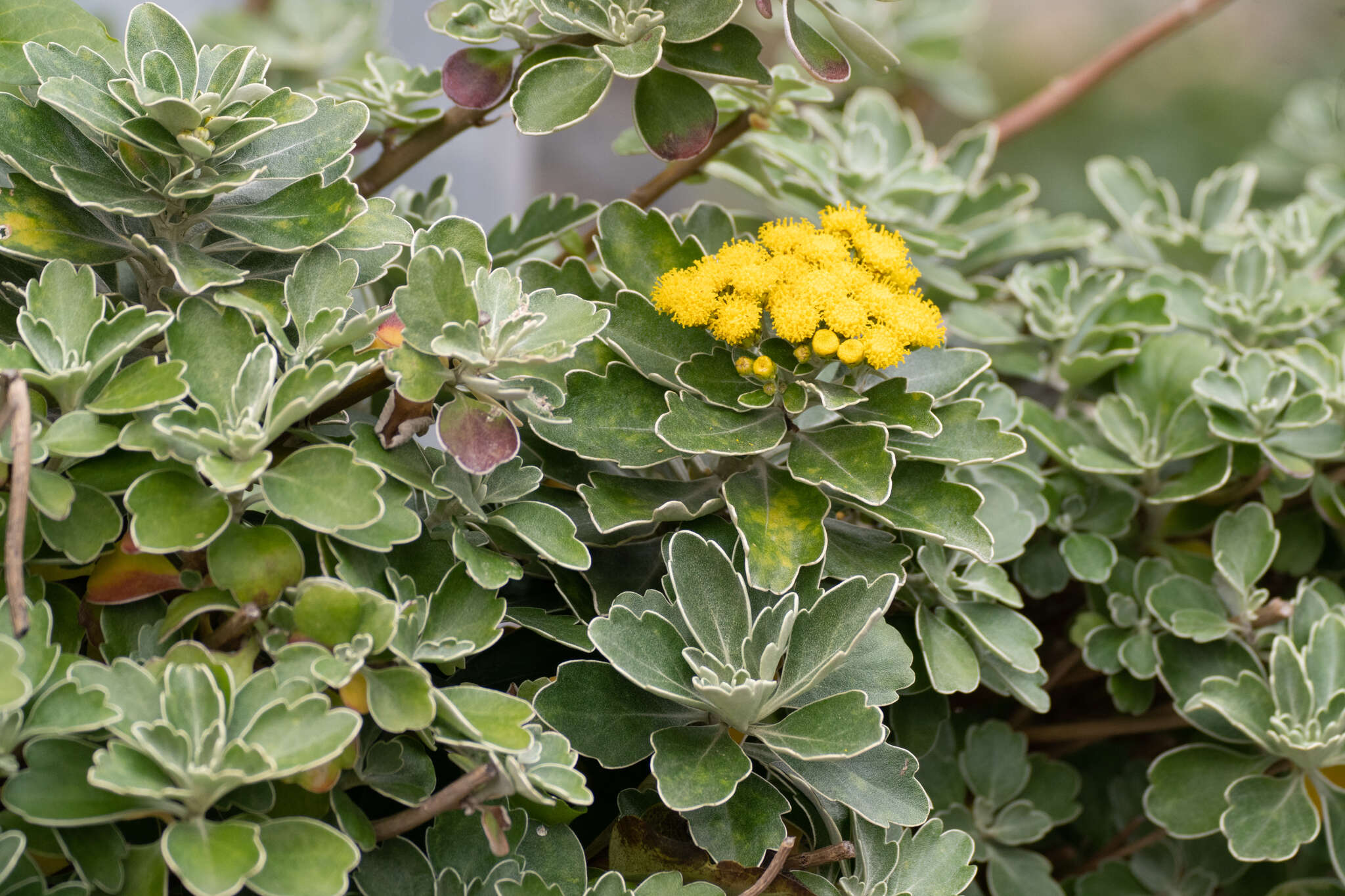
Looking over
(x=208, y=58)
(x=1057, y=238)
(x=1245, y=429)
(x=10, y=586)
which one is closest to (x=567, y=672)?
(x=10, y=586)

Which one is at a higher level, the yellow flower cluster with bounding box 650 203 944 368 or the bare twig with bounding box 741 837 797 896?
the yellow flower cluster with bounding box 650 203 944 368

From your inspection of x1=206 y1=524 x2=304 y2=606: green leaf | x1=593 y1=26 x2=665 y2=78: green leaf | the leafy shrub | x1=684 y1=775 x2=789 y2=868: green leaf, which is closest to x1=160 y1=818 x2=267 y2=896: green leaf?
the leafy shrub

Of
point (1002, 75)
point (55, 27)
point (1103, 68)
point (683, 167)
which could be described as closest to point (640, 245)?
point (683, 167)

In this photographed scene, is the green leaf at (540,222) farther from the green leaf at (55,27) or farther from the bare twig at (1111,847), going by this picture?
the bare twig at (1111,847)

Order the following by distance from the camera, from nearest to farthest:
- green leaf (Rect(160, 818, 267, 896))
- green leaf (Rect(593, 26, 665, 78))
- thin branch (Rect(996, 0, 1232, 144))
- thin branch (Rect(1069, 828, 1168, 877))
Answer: green leaf (Rect(160, 818, 267, 896)) → green leaf (Rect(593, 26, 665, 78)) → thin branch (Rect(1069, 828, 1168, 877)) → thin branch (Rect(996, 0, 1232, 144))

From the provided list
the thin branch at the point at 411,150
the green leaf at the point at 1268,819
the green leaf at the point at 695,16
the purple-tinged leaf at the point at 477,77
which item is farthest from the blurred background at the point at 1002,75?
the green leaf at the point at 1268,819

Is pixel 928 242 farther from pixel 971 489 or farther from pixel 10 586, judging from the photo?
pixel 10 586

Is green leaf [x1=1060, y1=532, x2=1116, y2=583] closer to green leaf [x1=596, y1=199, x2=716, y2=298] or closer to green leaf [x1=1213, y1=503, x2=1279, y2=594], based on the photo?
green leaf [x1=1213, y1=503, x2=1279, y2=594]
